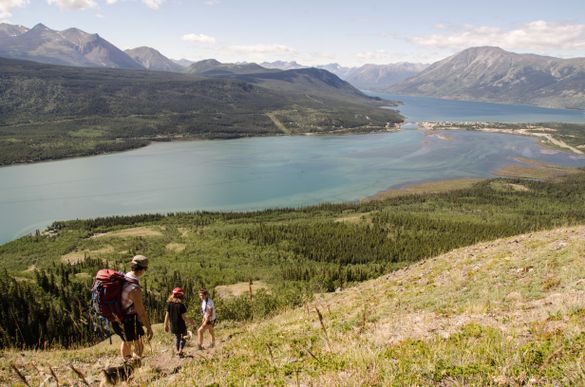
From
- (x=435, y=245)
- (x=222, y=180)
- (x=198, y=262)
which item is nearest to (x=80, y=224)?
(x=198, y=262)

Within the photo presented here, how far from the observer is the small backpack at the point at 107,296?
953cm

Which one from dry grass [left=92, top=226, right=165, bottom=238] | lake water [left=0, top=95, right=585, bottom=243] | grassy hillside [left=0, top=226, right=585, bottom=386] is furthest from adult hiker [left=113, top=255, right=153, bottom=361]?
lake water [left=0, top=95, right=585, bottom=243]

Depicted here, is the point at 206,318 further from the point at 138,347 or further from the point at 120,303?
the point at 120,303

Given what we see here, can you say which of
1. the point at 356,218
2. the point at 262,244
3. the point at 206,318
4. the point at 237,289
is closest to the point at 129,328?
the point at 206,318

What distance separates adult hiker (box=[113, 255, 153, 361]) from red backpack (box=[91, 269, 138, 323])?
16 cm

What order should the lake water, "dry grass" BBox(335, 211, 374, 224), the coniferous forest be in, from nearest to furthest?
the coniferous forest < "dry grass" BBox(335, 211, 374, 224) < the lake water

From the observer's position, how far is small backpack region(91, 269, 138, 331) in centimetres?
953

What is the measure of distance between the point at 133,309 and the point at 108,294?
831 mm

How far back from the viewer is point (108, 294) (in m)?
9.62

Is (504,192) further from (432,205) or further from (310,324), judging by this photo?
(310,324)

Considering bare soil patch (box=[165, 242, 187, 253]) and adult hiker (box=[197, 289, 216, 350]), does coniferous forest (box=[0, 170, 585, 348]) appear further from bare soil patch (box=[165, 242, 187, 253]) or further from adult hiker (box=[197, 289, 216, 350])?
adult hiker (box=[197, 289, 216, 350])

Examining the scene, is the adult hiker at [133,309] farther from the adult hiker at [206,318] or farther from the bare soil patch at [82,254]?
the bare soil patch at [82,254]

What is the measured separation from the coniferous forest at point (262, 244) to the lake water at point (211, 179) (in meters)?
15.7

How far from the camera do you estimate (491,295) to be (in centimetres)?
1453
